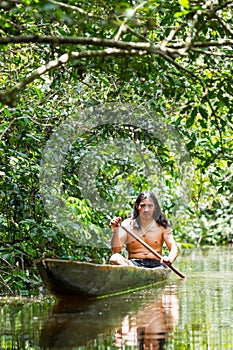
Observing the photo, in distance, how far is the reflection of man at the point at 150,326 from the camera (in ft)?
15.8

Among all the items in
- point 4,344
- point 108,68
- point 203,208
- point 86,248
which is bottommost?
point 4,344

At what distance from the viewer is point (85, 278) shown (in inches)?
263

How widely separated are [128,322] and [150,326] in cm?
27

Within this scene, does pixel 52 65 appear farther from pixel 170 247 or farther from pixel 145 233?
pixel 170 247

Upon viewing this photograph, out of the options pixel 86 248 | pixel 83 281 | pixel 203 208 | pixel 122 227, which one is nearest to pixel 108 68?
pixel 83 281

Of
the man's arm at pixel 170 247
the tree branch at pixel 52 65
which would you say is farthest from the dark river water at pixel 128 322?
the tree branch at pixel 52 65

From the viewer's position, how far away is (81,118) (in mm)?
9391

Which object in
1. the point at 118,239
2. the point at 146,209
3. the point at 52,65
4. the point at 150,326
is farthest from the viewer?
the point at 146,209

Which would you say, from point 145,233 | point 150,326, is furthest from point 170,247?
point 150,326

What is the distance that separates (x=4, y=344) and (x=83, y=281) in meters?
1.82

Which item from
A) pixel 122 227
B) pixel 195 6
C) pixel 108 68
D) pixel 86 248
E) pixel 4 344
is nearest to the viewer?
pixel 4 344

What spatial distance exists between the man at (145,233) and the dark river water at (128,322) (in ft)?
2.80

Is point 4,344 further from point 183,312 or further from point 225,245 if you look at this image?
point 225,245

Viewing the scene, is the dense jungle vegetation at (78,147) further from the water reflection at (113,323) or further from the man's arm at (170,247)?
the water reflection at (113,323)
